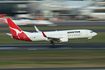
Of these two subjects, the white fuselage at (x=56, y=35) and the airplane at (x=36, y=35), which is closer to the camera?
the airplane at (x=36, y=35)

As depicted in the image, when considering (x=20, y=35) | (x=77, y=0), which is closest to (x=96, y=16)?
(x=77, y=0)

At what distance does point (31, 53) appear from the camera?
3441cm

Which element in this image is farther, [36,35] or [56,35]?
[56,35]

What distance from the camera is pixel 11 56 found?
32.1 m

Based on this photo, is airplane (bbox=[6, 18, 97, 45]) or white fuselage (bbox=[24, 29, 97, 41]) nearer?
airplane (bbox=[6, 18, 97, 45])

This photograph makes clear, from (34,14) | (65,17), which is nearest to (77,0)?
(65,17)

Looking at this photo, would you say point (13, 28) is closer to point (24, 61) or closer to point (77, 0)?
point (24, 61)

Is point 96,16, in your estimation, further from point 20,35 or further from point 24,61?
point 24,61

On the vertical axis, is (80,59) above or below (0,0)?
below

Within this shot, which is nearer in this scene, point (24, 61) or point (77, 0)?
point (24, 61)

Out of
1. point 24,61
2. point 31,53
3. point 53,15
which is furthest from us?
point 53,15

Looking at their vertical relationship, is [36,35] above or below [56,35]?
above

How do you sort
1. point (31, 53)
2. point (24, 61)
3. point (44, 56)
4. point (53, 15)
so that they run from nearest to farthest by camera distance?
point (24, 61)
point (44, 56)
point (31, 53)
point (53, 15)

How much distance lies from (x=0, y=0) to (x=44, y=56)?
10901 cm
